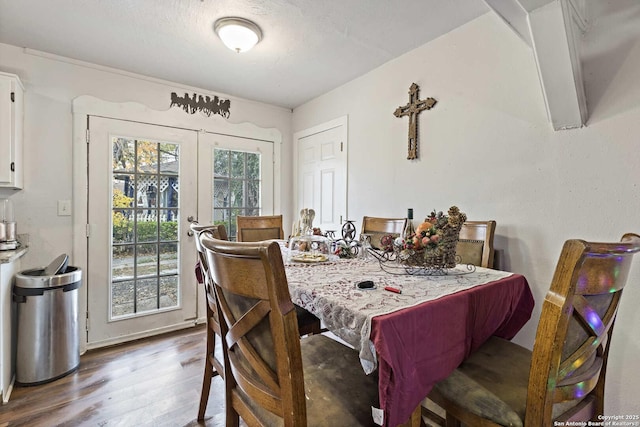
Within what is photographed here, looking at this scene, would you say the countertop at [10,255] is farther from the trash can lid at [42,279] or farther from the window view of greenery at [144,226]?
the window view of greenery at [144,226]

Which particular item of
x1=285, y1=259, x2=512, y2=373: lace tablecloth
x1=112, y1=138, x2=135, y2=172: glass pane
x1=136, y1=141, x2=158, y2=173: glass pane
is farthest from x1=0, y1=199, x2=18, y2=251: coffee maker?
x1=285, y1=259, x2=512, y2=373: lace tablecloth

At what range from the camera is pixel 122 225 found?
2.71 meters

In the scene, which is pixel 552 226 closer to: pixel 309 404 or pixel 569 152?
pixel 569 152

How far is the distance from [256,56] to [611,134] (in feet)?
7.59

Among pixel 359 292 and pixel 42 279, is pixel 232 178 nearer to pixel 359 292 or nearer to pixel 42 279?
pixel 42 279

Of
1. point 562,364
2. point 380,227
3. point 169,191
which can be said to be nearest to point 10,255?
point 169,191

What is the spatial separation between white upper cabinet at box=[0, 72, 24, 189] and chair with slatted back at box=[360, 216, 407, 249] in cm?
249

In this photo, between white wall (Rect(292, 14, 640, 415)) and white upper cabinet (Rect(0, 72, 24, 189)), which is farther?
white upper cabinet (Rect(0, 72, 24, 189))

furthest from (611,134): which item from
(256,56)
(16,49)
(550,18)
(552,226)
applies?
(16,49)

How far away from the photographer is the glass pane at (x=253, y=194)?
3436mm

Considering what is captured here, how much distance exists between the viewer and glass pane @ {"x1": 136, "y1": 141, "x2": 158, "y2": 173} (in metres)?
2.77

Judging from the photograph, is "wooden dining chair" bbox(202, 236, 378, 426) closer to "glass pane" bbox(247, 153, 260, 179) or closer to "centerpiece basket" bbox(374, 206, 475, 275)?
"centerpiece basket" bbox(374, 206, 475, 275)

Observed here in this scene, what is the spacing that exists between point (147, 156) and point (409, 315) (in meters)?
2.80

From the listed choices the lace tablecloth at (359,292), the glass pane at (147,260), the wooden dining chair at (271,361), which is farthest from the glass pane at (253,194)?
the wooden dining chair at (271,361)
